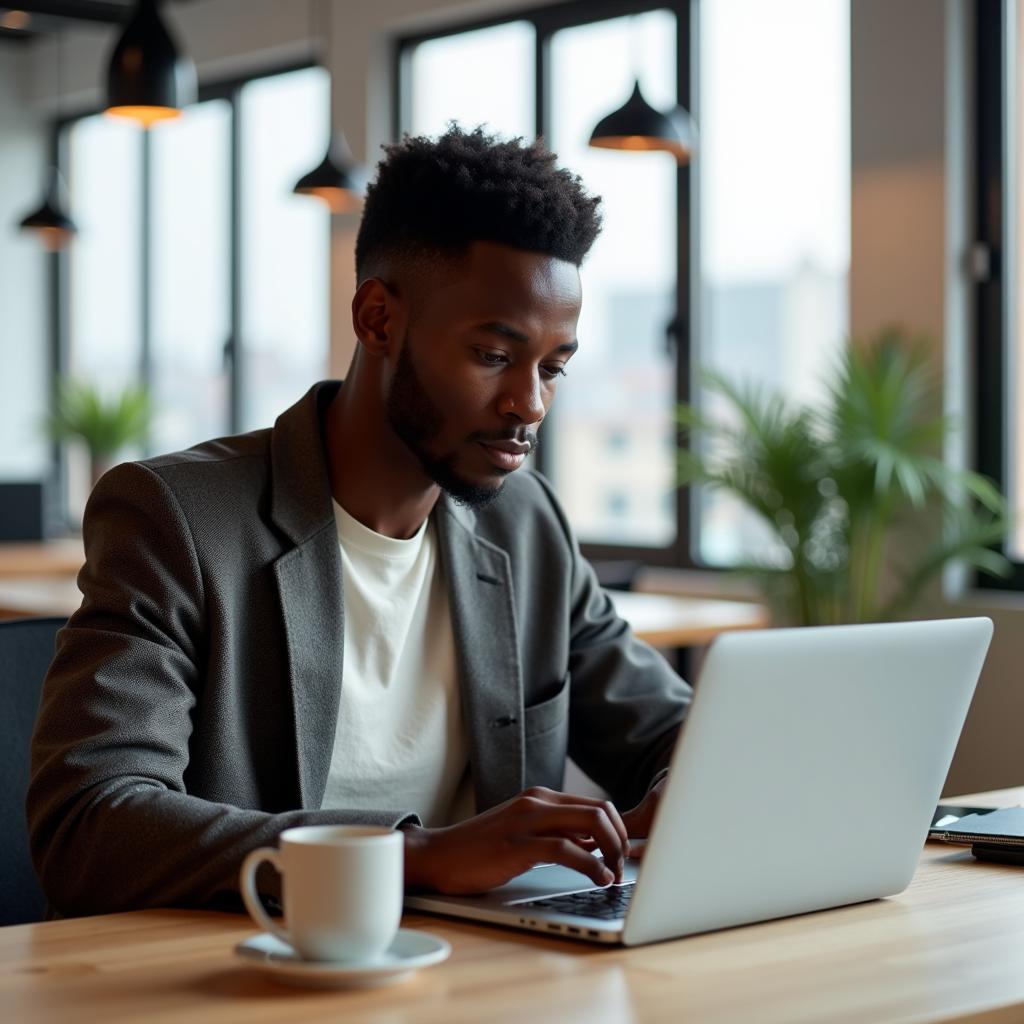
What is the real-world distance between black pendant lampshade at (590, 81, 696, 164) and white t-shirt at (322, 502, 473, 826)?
2572 millimetres

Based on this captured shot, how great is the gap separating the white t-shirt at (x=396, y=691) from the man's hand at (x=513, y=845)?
38 centimetres

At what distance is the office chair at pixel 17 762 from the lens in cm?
175

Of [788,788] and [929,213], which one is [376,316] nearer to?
[788,788]

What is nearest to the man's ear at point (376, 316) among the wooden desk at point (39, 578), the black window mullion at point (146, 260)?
the wooden desk at point (39, 578)

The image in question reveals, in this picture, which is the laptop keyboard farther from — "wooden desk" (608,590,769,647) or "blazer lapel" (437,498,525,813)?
"wooden desk" (608,590,769,647)

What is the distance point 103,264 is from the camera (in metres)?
8.67

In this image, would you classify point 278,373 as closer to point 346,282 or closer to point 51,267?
point 346,282

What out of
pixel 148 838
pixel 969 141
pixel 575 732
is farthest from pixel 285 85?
pixel 148 838

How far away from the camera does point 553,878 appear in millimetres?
1429

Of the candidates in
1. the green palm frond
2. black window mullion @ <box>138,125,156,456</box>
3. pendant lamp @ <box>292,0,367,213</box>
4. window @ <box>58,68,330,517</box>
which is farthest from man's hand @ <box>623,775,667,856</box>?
black window mullion @ <box>138,125,156,456</box>

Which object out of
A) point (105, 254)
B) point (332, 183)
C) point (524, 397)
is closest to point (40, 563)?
point (332, 183)

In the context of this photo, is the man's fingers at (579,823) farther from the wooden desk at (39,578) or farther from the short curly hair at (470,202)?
the wooden desk at (39,578)

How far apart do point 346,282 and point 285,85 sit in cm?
120

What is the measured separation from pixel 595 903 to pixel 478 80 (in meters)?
5.64
